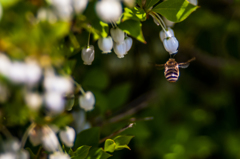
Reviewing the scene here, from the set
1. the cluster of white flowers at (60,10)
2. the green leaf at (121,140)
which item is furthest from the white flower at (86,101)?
the cluster of white flowers at (60,10)

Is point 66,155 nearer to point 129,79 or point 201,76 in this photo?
point 129,79

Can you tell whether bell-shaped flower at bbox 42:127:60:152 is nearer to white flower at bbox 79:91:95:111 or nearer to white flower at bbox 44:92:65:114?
white flower at bbox 44:92:65:114

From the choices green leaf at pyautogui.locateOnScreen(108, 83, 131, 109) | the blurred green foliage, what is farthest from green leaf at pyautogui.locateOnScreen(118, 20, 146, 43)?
green leaf at pyautogui.locateOnScreen(108, 83, 131, 109)

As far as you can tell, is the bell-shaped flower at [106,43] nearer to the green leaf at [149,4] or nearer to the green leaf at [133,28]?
the green leaf at [133,28]

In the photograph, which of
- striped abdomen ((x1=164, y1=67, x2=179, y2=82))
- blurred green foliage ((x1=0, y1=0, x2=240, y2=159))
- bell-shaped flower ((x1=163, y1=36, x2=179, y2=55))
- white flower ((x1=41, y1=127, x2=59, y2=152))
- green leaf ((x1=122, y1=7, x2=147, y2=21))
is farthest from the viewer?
blurred green foliage ((x1=0, y1=0, x2=240, y2=159))

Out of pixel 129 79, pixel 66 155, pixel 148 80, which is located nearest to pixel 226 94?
pixel 148 80

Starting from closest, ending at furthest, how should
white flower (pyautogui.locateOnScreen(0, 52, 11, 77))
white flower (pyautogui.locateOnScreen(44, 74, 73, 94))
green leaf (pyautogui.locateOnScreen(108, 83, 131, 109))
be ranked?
white flower (pyautogui.locateOnScreen(0, 52, 11, 77)) < white flower (pyautogui.locateOnScreen(44, 74, 73, 94)) < green leaf (pyautogui.locateOnScreen(108, 83, 131, 109))
